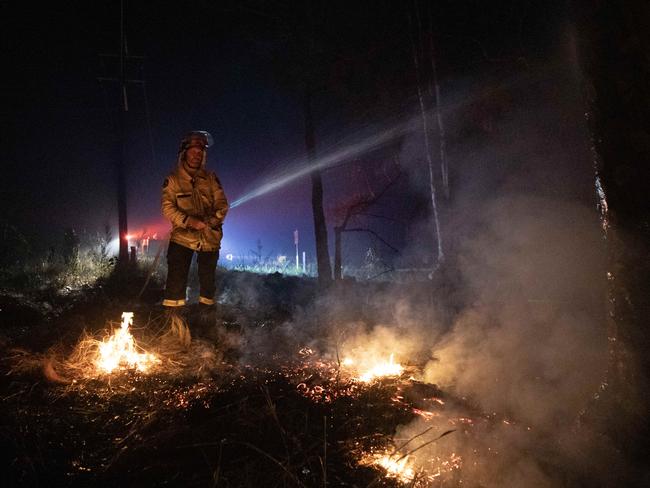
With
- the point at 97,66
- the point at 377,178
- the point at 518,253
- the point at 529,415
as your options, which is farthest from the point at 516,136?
the point at 97,66

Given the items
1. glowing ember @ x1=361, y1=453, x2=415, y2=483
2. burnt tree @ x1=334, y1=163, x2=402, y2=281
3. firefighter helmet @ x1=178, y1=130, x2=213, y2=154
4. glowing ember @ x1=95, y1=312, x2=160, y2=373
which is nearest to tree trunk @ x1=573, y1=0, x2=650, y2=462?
glowing ember @ x1=361, y1=453, x2=415, y2=483

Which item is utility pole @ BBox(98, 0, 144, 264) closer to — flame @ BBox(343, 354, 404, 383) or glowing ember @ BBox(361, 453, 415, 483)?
flame @ BBox(343, 354, 404, 383)

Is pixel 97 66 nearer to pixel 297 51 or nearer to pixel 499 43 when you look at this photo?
pixel 297 51

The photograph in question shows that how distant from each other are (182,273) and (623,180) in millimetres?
4592

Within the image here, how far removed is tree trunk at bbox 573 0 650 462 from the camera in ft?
7.50

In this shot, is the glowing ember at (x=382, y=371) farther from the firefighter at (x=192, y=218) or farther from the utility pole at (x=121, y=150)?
the utility pole at (x=121, y=150)

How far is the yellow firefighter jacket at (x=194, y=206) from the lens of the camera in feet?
15.4

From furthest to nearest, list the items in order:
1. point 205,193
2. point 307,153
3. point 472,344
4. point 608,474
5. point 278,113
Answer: point 278,113, point 307,153, point 205,193, point 472,344, point 608,474

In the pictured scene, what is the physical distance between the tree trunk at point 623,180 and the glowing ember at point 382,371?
1810mm

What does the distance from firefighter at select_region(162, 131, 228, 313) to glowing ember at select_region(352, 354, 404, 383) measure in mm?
2375

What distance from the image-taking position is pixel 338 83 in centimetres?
1070

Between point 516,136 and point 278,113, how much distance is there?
11.1 m

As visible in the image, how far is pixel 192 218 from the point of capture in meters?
4.61

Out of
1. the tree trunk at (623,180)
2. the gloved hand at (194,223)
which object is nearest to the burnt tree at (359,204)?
the gloved hand at (194,223)
